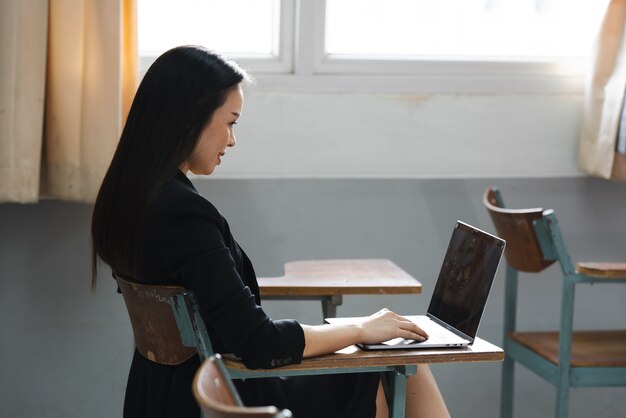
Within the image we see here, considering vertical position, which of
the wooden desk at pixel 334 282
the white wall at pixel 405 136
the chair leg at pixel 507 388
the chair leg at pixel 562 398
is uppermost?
the white wall at pixel 405 136

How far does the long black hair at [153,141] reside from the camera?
6.08ft

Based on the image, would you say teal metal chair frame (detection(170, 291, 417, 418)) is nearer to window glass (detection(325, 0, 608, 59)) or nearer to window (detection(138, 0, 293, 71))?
window (detection(138, 0, 293, 71))

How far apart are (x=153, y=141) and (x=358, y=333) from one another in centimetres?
54

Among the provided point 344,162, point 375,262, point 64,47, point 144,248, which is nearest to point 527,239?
point 375,262

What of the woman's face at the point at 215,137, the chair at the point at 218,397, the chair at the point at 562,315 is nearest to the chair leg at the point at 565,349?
the chair at the point at 562,315

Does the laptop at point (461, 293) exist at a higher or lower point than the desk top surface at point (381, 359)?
higher

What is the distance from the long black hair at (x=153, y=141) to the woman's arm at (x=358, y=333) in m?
0.37

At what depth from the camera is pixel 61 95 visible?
279cm

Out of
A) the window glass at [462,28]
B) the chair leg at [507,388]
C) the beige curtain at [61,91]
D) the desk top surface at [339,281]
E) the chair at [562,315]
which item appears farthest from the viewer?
the window glass at [462,28]

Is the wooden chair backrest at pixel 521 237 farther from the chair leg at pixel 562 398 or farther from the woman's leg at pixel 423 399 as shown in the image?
the woman's leg at pixel 423 399

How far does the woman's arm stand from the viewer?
1.84 m

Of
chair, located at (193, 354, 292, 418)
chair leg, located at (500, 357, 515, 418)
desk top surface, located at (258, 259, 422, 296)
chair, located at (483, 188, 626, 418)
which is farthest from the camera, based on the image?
chair leg, located at (500, 357, 515, 418)

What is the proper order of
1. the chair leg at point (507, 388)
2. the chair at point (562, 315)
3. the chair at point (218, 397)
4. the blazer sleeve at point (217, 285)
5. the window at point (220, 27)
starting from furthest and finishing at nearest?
the window at point (220, 27) → the chair leg at point (507, 388) → the chair at point (562, 315) → the blazer sleeve at point (217, 285) → the chair at point (218, 397)

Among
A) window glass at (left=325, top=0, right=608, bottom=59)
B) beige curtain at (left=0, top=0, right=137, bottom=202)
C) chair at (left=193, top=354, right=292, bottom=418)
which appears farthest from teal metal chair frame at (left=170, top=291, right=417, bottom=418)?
window glass at (left=325, top=0, right=608, bottom=59)
